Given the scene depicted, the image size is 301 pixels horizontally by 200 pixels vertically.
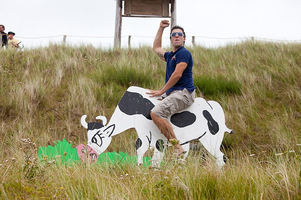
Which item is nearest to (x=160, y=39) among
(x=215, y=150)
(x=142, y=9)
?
(x=215, y=150)

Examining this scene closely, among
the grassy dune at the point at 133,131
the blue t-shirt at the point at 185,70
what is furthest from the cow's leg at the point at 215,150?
the blue t-shirt at the point at 185,70

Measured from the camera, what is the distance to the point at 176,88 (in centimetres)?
415

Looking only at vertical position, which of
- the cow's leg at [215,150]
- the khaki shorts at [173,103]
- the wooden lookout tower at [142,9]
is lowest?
the cow's leg at [215,150]

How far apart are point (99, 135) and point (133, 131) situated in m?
1.35

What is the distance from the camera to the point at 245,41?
10.9m

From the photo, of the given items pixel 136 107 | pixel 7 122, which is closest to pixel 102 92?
pixel 7 122

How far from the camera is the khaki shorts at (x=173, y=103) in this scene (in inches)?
158

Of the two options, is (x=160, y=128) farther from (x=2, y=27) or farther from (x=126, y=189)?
(x=2, y=27)

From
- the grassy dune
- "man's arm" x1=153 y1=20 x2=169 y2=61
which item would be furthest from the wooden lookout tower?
"man's arm" x1=153 y1=20 x2=169 y2=61

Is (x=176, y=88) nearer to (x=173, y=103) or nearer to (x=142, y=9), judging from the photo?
(x=173, y=103)

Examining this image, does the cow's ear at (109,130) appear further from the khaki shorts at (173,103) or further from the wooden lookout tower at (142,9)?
the wooden lookout tower at (142,9)

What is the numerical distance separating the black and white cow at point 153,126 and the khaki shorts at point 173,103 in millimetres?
165

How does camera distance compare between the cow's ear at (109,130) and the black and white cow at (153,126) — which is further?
the cow's ear at (109,130)

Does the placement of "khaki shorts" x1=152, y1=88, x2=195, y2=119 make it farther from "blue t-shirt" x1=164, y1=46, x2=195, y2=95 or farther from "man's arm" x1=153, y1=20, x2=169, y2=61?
"man's arm" x1=153, y1=20, x2=169, y2=61
